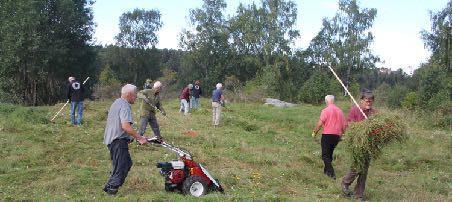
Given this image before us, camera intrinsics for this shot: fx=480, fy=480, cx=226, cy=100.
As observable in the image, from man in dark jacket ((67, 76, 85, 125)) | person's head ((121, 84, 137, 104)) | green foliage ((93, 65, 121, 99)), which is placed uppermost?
person's head ((121, 84, 137, 104))

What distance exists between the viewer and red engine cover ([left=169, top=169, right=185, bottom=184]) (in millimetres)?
8656

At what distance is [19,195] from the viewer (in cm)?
823

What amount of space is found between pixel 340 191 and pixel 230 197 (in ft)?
10.3

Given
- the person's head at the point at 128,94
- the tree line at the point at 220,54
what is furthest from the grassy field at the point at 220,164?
the tree line at the point at 220,54

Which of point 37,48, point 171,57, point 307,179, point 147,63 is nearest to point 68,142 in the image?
point 307,179

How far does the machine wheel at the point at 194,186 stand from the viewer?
8.51 m

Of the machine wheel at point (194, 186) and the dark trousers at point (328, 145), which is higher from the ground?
the dark trousers at point (328, 145)

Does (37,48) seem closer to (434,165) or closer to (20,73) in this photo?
(20,73)

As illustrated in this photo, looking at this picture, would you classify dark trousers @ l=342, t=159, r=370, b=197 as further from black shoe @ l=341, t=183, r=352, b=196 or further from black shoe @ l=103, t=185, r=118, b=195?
black shoe @ l=103, t=185, r=118, b=195

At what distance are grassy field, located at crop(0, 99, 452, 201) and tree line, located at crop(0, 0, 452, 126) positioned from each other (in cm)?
1679

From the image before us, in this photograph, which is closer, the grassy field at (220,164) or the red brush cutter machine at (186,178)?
the red brush cutter machine at (186,178)

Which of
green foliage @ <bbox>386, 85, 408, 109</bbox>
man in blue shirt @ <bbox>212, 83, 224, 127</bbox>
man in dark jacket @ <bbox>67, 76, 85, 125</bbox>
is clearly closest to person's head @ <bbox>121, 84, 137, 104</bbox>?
man in dark jacket @ <bbox>67, 76, 85, 125</bbox>

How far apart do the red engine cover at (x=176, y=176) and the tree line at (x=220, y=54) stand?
25.9 meters

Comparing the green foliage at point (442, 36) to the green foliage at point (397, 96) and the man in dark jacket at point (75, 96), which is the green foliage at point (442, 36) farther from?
the man in dark jacket at point (75, 96)
